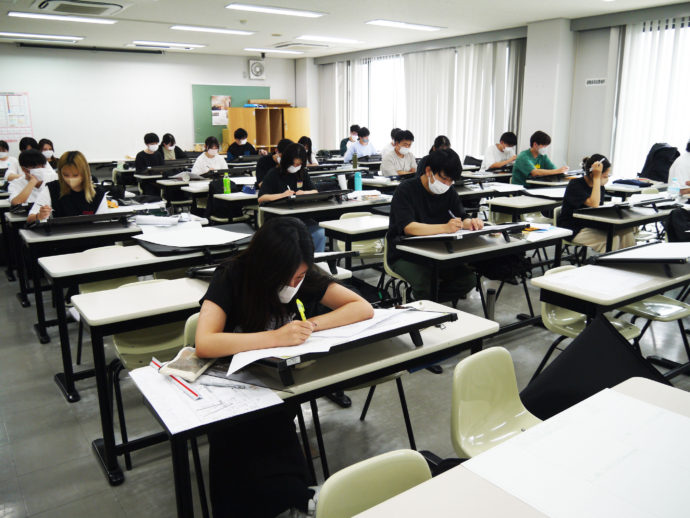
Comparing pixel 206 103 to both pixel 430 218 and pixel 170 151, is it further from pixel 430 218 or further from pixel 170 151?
pixel 430 218

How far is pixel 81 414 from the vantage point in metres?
2.76

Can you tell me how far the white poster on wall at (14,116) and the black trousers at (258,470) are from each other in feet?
34.3

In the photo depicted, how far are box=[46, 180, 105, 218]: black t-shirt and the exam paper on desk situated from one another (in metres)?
2.70

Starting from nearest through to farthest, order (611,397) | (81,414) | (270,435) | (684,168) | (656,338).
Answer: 1. (611,397)
2. (270,435)
3. (81,414)
4. (656,338)
5. (684,168)

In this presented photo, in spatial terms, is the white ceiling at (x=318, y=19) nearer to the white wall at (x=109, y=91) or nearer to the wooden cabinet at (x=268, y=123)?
the white wall at (x=109, y=91)

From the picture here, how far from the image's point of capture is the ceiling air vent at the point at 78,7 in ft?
19.7

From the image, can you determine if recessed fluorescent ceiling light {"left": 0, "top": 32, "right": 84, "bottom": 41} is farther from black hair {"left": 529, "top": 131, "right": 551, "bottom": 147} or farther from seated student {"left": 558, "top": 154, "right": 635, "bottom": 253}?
seated student {"left": 558, "top": 154, "right": 635, "bottom": 253}

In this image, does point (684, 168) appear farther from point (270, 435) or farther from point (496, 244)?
point (270, 435)

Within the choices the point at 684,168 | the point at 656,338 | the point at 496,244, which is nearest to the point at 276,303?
the point at 496,244

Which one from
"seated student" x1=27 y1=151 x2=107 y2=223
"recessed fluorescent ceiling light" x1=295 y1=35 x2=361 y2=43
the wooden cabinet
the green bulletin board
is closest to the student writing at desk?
"seated student" x1=27 y1=151 x2=107 y2=223

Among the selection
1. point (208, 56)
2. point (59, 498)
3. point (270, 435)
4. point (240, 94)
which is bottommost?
point (59, 498)

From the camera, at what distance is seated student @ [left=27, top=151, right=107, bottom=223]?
371cm

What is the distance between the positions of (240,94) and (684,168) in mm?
9125

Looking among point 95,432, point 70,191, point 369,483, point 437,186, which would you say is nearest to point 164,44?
point 70,191
